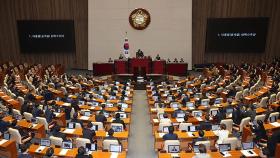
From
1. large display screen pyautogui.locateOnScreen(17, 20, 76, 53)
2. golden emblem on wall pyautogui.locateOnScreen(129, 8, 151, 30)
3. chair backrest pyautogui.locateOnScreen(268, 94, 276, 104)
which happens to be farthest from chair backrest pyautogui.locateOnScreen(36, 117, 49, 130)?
large display screen pyautogui.locateOnScreen(17, 20, 76, 53)

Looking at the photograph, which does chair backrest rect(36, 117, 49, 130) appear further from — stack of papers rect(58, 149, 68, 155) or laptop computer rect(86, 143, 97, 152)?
laptop computer rect(86, 143, 97, 152)

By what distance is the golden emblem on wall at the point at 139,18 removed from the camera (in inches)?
1225

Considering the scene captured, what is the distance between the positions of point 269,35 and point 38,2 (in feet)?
78.4

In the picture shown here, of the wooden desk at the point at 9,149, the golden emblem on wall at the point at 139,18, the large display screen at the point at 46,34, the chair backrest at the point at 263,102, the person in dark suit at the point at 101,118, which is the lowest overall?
the wooden desk at the point at 9,149

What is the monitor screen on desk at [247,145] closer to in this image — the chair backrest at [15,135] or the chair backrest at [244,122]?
the chair backrest at [244,122]

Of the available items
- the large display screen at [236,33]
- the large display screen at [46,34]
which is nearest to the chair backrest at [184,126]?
the large display screen at [236,33]

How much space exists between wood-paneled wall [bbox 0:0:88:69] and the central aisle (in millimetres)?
13948

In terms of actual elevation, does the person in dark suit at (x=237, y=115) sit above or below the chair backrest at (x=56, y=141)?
above

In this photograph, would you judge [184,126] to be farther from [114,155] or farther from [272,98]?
[272,98]

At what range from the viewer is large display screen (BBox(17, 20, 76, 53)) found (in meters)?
32.0

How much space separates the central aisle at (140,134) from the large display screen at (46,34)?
1429 centimetres

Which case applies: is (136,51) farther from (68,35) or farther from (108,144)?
(108,144)

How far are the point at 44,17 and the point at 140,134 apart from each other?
71.9 ft

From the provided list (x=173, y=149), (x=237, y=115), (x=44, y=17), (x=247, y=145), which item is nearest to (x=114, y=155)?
(x=173, y=149)
